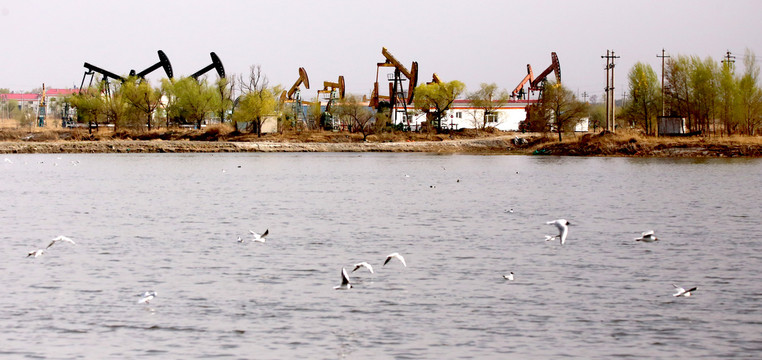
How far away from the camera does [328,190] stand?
46.3 metres

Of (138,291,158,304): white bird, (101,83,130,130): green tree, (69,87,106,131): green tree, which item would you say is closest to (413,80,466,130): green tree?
(101,83,130,130): green tree

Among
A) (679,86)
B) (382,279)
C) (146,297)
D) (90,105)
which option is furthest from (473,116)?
(146,297)

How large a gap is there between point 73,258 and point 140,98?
324ft

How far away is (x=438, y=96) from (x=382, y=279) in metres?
102

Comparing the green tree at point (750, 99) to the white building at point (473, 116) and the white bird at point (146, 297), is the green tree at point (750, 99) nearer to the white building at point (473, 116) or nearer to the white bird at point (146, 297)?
the white building at point (473, 116)

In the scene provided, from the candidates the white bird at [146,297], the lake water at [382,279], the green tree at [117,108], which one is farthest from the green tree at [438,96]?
the white bird at [146,297]

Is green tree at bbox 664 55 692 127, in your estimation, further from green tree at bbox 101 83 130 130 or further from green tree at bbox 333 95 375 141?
green tree at bbox 101 83 130 130

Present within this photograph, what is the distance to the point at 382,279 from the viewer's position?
60.3 ft

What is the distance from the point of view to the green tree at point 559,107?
93812mm

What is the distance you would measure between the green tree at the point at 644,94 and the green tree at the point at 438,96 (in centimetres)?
2372

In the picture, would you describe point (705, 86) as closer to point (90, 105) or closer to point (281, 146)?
point (281, 146)

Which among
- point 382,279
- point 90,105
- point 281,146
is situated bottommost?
point 382,279

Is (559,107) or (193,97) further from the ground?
(193,97)

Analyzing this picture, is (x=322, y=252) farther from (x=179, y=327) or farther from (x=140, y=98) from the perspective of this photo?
(x=140, y=98)
